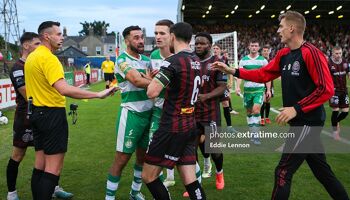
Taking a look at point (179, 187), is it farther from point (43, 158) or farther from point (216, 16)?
point (216, 16)

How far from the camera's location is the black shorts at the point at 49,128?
4.46 meters

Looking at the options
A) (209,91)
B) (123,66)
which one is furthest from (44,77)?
(209,91)

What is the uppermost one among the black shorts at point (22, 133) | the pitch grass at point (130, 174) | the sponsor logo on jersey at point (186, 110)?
the sponsor logo on jersey at point (186, 110)

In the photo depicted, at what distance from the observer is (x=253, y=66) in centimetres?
965

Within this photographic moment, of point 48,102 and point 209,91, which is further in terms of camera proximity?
point 209,91

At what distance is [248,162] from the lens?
7711 millimetres

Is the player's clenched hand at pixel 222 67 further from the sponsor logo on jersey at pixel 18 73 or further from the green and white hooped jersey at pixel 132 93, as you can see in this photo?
the sponsor logo on jersey at pixel 18 73

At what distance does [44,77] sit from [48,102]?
0.93 feet

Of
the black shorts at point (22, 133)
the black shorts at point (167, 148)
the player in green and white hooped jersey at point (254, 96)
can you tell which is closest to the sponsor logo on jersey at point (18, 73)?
the black shorts at point (22, 133)

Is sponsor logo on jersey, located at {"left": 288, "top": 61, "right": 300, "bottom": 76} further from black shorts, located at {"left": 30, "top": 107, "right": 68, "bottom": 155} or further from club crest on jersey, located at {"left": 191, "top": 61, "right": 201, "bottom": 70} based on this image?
black shorts, located at {"left": 30, "top": 107, "right": 68, "bottom": 155}

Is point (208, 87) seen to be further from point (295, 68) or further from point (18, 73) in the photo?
point (18, 73)

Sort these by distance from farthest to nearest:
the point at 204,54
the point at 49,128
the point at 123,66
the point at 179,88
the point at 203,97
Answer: the point at 204,54 < the point at 203,97 < the point at 123,66 < the point at 49,128 < the point at 179,88

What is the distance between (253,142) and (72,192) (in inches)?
184

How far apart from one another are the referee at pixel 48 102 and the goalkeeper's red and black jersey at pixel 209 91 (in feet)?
5.41
